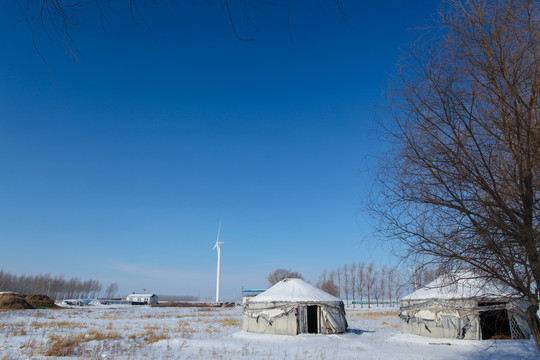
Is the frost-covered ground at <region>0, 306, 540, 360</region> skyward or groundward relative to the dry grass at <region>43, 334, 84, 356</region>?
groundward

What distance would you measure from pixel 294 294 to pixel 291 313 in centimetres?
148

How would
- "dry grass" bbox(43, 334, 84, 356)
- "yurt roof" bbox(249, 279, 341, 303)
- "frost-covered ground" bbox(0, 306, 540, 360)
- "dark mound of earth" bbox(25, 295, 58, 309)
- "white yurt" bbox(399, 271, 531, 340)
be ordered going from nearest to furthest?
"dry grass" bbox(43, 334, 84, 356) → "frost-covered ground" bbox(0, 306, 540, 360) → "white yurt" bbox(399, 271, 531, 340) → "yurt roof" bbox(249, 279, 341, 303) → "dark mound of earth" bbox(25, 295, 58, 309)

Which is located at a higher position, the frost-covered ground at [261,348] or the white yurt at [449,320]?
the white yurt at [449,320]

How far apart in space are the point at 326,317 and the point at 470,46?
1987 centimetres

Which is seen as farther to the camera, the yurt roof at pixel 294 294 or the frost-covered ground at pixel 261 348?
the yurt roof at pixel 294 294

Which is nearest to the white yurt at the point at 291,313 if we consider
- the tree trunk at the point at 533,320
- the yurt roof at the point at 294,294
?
the yurt roof at the point at 294,294

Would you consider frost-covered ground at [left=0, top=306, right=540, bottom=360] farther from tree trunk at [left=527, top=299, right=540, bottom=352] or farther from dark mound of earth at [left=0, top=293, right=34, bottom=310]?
dark mound of earth at [left=0, top=293, right=34, bottom=310]

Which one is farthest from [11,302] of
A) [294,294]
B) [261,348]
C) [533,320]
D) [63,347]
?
[533,320]

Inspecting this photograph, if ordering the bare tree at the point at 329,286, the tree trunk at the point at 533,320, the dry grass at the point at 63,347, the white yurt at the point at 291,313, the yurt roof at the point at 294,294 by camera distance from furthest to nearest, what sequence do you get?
the bare tree at the point at 329,286 < the yurt roof at the point at 294,294 < the white yurt at the point at 291,313 < the dry grass at the point at 63,347 < the tree trunk at the point at 533,320

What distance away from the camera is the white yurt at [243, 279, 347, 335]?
20656mm

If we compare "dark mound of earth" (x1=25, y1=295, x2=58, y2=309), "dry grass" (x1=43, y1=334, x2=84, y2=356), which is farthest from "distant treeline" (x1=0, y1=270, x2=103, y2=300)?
"dry grass" (x1=43, y1=334, x2=84, y2=356)

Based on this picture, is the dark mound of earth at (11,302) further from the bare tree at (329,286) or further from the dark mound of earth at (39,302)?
the bare tree at (329,286)

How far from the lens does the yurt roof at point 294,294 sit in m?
21.3

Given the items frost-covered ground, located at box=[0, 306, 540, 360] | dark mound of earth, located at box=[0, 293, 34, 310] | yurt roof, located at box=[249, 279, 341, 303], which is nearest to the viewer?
frost-covered ground, located at box=[0, 306, 540, 360]
